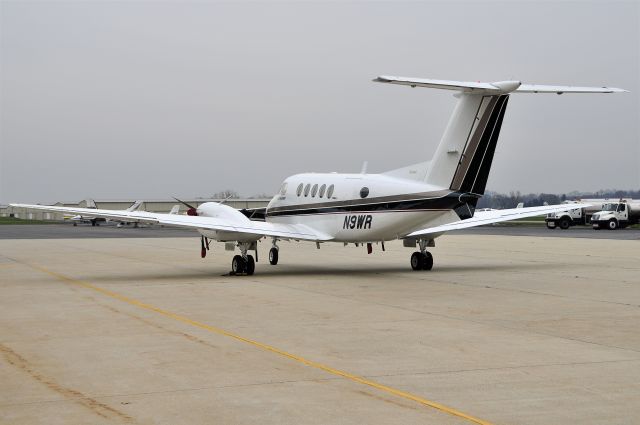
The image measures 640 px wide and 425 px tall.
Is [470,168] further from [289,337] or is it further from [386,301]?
[289,337]

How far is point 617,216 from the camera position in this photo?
66875mm

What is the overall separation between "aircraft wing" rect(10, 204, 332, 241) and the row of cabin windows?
1146 mm

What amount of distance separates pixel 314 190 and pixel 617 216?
154 feet

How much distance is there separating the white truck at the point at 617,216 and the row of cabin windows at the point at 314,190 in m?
45.6

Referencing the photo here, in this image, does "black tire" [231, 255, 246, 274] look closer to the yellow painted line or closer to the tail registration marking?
the tail registration marking

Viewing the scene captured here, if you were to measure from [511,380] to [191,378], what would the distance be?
140 inches

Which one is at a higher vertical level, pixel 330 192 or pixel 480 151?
pixel 480 151

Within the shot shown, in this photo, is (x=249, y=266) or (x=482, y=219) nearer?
(x=482, y=219)

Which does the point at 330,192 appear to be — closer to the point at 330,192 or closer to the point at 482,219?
the point at 330,192

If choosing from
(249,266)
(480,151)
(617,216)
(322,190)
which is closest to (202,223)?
(249,266)

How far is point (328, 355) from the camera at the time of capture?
11078 millimetres

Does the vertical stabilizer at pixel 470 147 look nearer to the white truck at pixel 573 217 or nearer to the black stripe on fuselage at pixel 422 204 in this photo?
the black stripe on fuselage at pixel 422 204

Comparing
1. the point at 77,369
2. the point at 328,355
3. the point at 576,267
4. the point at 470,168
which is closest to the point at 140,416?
the point at 77,369

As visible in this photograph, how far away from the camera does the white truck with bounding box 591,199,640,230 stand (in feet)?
219
